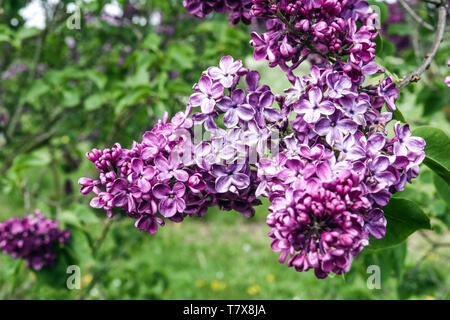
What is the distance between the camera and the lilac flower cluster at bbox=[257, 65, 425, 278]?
0.90 metres

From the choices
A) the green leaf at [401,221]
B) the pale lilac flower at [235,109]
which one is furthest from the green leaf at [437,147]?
the pale lilac flower at [235,109]

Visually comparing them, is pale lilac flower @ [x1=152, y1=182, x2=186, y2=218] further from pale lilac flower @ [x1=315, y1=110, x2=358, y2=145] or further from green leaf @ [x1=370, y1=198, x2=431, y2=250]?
green leaf @ [x1=370, y1=198, x2=431, y2=250]

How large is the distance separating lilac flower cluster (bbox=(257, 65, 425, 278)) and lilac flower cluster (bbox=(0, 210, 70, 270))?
4.52 feet

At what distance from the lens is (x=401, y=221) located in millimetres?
1256

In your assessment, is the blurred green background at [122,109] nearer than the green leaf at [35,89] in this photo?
Yes

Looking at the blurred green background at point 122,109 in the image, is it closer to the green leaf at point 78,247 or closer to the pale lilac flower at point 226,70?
the green leaf at point 78,247

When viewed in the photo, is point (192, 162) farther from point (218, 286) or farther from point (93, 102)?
point (218, 286)

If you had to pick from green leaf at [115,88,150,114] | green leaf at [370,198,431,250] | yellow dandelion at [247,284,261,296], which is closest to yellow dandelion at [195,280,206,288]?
yellow dandelion at [247,284,261,296]

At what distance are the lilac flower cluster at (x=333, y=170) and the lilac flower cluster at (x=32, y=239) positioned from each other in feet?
4.52

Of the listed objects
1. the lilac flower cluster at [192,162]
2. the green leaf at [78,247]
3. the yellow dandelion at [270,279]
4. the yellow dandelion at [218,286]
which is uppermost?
the lilac flower cluster at [192,162]

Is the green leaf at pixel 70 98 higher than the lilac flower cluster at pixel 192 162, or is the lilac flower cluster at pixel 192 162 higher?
the green leaf at pixel 70 98

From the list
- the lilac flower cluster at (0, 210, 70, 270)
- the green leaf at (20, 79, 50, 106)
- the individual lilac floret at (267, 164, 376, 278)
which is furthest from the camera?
the green leaf at (20, 79, 50, 106)

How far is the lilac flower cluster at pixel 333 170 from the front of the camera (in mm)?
903

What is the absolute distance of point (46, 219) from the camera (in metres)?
2.15
